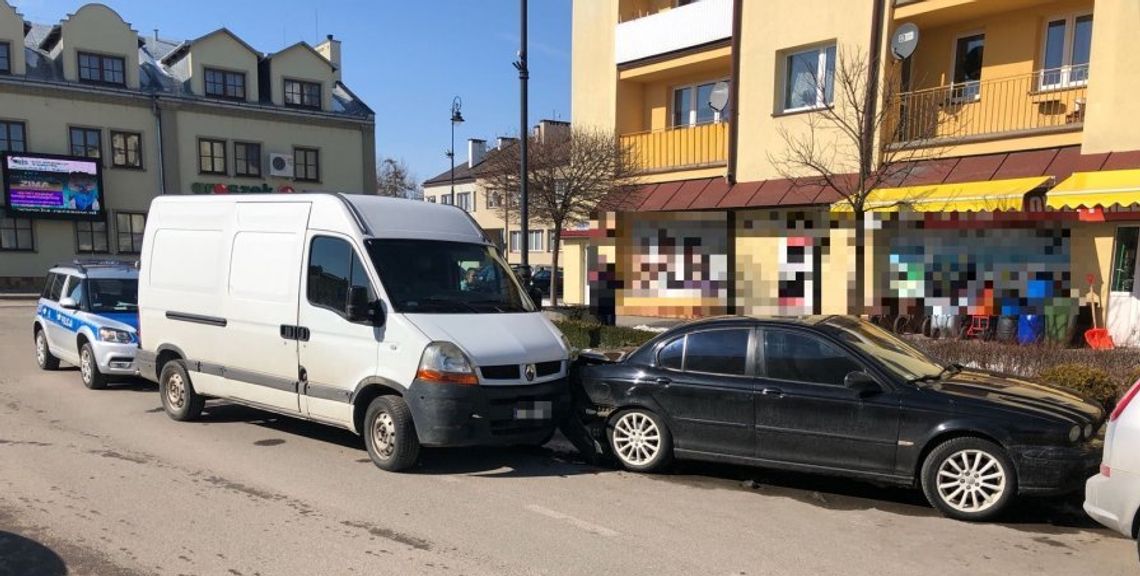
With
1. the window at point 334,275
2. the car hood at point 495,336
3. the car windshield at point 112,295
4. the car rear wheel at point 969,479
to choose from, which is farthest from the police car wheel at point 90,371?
the car rear wheel at point 969,479

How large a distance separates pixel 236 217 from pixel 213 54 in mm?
35753

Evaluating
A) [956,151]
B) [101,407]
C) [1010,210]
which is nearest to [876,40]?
[956,151]

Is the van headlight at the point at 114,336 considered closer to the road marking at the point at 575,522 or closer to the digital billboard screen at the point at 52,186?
the road marking at the point at 575,522

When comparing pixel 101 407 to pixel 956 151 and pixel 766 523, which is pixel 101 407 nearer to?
pixel 766 523

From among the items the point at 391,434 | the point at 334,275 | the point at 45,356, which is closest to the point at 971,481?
the point at 391,434

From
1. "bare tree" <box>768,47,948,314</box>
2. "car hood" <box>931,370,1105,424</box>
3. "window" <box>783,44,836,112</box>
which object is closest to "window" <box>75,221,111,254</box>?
A: "bare tree" <box>768,47,948,314</box>

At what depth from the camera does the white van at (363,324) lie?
636 centimetres

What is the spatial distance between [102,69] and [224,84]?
5.45m

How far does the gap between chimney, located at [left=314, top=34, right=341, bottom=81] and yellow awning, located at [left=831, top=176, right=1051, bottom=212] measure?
37444 mm

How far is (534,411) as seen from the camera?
6.62 metres

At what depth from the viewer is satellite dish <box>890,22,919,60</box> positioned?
571 inches

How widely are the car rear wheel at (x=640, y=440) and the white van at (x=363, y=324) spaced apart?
586 mm

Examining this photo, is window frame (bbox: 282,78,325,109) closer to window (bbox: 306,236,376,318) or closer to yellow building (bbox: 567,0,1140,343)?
yellow building (bbox: 567,0,1140,343)

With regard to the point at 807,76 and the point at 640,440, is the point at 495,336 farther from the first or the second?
the point at 807,76
